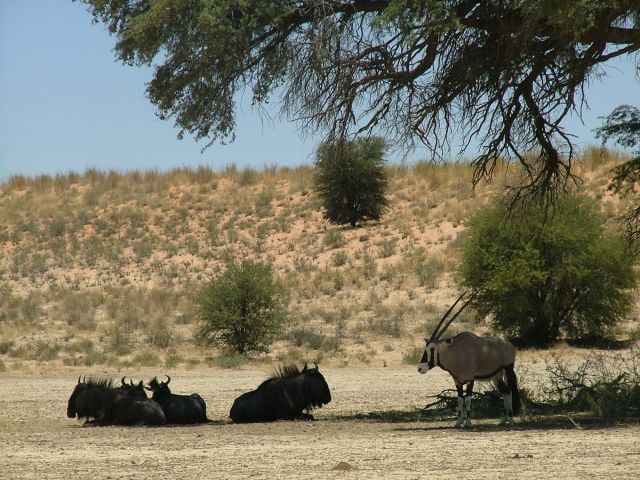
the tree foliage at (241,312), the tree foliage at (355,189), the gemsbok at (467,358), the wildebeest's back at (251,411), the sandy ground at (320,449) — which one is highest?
the tree foliage at (355,189)

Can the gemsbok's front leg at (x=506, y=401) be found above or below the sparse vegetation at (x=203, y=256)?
below

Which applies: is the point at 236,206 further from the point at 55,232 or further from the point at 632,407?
the point at 632,407

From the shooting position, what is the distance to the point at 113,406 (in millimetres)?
17703

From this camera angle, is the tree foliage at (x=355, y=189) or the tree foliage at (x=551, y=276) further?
the tree foliage at (x=355, y=189)

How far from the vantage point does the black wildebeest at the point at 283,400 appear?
684 inches

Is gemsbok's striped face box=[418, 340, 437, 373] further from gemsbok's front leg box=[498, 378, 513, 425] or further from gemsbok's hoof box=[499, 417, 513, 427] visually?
gemsbok's hoof box=[499, 417, 513, 427]

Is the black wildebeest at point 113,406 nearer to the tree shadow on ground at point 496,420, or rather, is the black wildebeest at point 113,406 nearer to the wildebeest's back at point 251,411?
the wildebeest's back at point 251,411

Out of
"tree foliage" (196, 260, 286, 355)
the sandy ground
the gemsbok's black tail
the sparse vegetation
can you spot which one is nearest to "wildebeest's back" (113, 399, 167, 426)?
the sandy ground

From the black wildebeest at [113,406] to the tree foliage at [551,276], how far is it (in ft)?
54.6

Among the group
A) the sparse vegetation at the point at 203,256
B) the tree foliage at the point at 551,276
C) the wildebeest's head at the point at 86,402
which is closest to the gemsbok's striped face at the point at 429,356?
the wildebeest's head at the point at 86,402

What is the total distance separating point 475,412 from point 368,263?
30066mm

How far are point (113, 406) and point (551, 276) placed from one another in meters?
18.2

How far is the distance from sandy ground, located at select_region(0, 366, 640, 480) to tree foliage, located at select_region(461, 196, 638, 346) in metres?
13.4

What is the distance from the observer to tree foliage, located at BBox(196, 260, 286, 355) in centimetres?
3334
